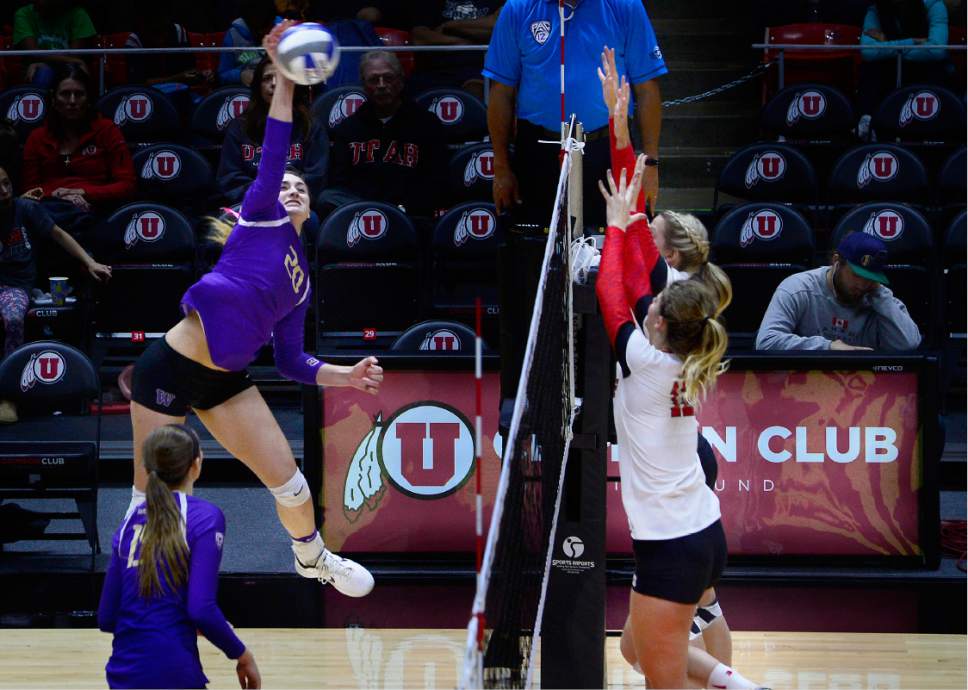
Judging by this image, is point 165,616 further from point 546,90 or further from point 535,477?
point 546,90

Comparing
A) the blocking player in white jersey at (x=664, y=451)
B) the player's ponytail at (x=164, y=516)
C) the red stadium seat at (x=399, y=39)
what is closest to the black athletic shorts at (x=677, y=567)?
the blocking player in white jersey at (x=664, y=451)

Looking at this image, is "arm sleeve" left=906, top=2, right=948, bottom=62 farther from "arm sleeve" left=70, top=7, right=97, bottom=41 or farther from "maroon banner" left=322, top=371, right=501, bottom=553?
"arm sleeve" left=70, top=7, right=97, bottom=41

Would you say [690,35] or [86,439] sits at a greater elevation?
[690,35]

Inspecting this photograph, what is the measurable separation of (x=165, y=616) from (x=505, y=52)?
9.20 ft

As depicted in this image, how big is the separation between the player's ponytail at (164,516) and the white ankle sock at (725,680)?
202 centimetres

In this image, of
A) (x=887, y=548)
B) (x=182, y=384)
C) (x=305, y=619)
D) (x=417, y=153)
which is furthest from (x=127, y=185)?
(x=887, y=548)

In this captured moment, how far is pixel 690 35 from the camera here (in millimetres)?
12703

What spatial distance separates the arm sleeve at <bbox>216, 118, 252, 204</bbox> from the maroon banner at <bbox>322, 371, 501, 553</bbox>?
2.70 metres

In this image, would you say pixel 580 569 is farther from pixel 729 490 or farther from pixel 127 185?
pixel 127 185

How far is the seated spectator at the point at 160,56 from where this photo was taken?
12.0m

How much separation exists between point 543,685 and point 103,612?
1.66m

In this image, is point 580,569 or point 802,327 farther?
point 802,327

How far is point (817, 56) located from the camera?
11844 millimetres

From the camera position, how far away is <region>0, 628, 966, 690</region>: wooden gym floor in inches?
255
